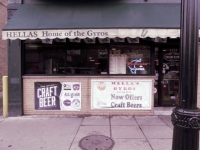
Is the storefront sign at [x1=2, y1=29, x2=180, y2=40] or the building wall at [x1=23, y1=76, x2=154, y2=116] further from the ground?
the storefront sign at [x1=2, y1=29, x2=180, y2=40]

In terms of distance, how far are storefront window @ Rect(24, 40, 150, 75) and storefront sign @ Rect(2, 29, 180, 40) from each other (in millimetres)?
1191

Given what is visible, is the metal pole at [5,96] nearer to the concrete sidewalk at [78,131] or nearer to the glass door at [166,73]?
the concrete sidewalk at [78,131]

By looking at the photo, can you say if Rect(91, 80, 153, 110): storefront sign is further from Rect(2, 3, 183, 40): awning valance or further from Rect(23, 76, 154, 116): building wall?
Rect(2, 3, 183, 40): awning valance

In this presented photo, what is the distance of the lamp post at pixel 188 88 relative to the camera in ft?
7.78

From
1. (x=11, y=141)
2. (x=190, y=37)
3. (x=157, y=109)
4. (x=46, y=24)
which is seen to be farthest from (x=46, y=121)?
(x=190, y=37)

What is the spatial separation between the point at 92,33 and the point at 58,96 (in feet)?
8.12

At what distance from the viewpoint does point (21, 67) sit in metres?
6.08

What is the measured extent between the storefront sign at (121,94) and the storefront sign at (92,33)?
5.69 ft

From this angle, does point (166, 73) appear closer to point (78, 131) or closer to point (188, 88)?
point (78, 131)

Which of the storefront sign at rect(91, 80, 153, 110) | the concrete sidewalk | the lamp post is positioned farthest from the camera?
the storefront sign at rect(91, 80, 153, 110)

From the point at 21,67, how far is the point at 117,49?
10.5ft

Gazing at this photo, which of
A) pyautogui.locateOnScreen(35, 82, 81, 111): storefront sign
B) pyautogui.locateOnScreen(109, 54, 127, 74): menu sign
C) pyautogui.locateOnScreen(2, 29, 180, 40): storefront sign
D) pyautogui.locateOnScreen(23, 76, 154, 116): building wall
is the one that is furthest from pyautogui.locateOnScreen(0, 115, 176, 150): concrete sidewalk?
pyautogui.locateOnScreen(2, 29, 180, 40): storefront sign

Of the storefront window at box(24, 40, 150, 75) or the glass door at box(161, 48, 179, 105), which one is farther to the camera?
the glass door at box(161, 48, 179, 105)

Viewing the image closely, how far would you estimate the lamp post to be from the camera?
7.78 feet
